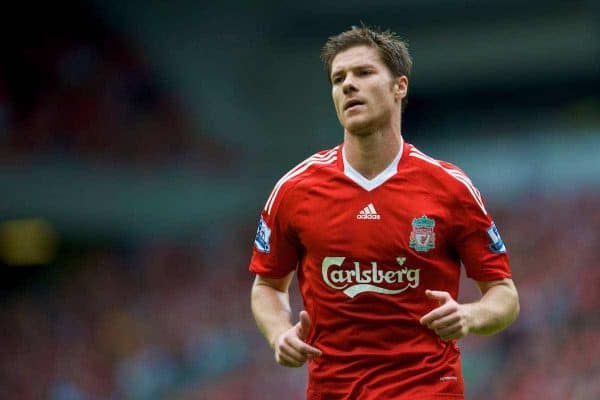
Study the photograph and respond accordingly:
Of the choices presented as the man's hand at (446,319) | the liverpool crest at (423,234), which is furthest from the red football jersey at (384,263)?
the man's hand at (446,319)

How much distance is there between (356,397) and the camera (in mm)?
3693

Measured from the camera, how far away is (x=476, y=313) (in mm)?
3664

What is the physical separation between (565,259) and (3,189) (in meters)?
7.14

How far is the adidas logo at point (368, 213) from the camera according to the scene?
12.5ft

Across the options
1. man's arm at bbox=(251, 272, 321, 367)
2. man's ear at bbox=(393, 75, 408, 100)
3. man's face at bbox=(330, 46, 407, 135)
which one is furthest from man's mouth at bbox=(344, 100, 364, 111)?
man's arm at bbox=(251, 272, 321, 367)

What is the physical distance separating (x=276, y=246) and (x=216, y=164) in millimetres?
10471

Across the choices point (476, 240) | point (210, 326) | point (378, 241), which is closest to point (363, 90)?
point (378, 241)

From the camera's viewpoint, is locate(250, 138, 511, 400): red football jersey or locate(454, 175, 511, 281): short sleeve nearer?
locate(250, 138, 511, 400): red football jersey

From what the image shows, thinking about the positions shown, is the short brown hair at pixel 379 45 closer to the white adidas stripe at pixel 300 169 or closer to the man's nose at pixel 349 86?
the man's nose at pixel 349 86

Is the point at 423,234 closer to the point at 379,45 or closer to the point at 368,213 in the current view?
the point at 368,213

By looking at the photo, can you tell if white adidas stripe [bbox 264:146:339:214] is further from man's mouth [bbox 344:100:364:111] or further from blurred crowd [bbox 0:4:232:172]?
blurred crowd [bbox 0:4:232:172]

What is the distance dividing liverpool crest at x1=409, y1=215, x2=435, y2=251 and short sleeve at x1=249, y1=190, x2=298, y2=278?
20.2 inches

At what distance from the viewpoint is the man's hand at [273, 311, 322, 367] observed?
11.1ft


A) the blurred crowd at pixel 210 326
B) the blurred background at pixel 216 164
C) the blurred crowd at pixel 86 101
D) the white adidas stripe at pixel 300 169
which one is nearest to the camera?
the white adidas stripe at pixel 300 169
